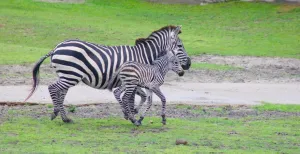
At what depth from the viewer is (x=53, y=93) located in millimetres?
15555

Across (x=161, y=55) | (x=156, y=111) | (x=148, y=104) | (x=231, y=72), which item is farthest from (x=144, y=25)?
(x=148, y=104)

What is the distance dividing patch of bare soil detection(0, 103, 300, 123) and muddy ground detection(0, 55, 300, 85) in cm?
333

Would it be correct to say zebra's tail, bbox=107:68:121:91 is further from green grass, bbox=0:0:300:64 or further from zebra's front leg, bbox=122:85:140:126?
green grass, bbox=0:0:300:64

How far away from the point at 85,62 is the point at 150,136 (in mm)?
2318

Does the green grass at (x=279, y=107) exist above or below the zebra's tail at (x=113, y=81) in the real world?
below

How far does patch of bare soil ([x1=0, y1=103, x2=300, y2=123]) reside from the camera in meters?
16.4

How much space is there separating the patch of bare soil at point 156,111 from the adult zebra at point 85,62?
0.70m

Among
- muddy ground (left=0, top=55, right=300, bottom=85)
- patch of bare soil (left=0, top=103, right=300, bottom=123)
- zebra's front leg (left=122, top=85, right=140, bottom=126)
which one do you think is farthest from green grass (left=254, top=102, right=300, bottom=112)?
Result: muddy ground (left=0, top=55, right=300, bottom=85)

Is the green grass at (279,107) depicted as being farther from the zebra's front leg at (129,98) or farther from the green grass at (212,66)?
the green grass at (212,66)

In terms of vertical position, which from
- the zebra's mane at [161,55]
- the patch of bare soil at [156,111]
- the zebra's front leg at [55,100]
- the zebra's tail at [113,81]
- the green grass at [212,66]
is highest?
the zebra's mane at [161,55]

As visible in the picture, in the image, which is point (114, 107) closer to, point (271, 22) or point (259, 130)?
point (259, 130)

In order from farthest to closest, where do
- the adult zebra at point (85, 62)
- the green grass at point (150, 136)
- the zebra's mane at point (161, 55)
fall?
the zebra's mane at point (161, 55) → the adult zebra at point (85, 62) → the green grass at point (150, 136)

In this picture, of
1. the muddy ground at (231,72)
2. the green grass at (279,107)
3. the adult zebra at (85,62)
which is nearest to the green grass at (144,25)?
the muddy ground at (231,72)

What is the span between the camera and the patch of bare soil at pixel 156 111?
1641 cm
